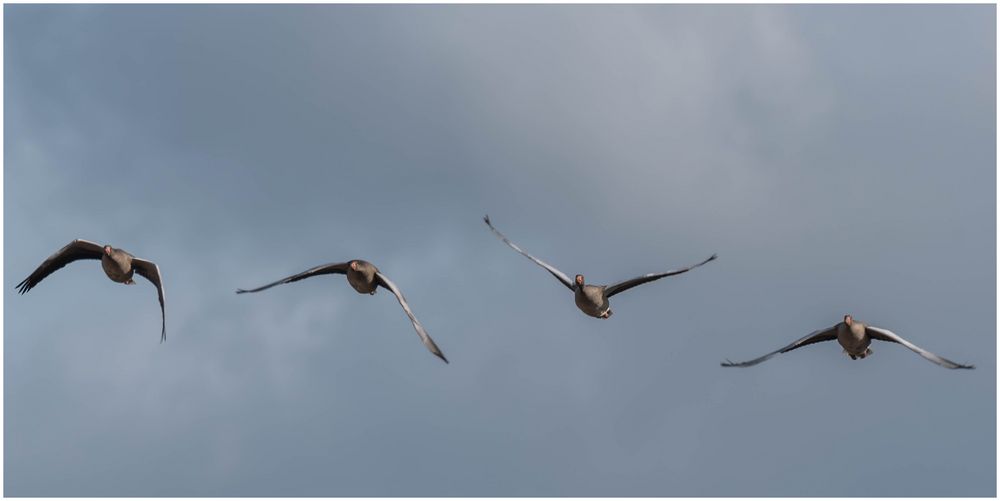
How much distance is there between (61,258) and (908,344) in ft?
91.8

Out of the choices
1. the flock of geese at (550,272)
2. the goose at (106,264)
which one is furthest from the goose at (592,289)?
the goose at (106,264)

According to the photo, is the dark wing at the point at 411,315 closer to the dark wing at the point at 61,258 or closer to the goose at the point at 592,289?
the goose at the point at 592,289

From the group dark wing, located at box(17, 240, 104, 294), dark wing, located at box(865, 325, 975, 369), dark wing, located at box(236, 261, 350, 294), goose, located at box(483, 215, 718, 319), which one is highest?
dark wing, located at box(17, 240, 104, 294)

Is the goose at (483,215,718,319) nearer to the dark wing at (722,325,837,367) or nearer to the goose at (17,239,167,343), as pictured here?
the dark wing at (722,325,837,367)

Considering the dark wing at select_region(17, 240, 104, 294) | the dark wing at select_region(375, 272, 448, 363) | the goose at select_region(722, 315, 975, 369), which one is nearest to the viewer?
the dark wing at select_region(375, 272, 448, 363)

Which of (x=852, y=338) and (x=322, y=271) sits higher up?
(x=322, y=271)

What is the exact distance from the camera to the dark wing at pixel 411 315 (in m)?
31.6

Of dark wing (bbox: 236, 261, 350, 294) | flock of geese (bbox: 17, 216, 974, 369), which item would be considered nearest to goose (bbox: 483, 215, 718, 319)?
flock of geese (bbox: 17, 216, 974, 369)

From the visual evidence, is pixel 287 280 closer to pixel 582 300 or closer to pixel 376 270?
pixel 376 270

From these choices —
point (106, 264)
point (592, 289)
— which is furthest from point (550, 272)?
point (106, 264)

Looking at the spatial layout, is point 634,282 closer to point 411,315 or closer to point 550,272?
point 550,272

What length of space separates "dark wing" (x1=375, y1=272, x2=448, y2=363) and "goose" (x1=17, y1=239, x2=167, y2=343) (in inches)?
271

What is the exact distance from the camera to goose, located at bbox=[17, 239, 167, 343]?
38094 mm

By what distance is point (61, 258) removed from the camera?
40812 millimetres
